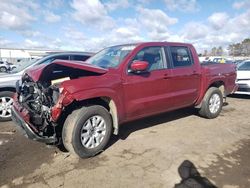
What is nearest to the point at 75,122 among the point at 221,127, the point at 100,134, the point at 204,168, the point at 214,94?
the point at 100,134

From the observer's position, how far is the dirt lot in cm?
338

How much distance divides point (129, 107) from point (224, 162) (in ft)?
5.91

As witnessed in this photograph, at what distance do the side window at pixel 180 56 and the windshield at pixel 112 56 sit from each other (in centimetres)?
106

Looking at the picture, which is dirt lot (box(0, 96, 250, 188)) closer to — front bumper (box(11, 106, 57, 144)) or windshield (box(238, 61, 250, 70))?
front bumper (box(11, 106, 57, 144))

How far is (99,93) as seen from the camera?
400 centimetres

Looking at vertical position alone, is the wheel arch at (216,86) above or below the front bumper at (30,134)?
above

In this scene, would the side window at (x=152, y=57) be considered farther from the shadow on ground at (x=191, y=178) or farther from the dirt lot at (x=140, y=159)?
the shadow on ground at (x=191, y=178)

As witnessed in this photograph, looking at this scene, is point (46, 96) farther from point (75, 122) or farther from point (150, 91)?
Result: point (150, 91)

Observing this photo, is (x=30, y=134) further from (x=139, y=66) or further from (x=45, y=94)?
(x=139, y=66)

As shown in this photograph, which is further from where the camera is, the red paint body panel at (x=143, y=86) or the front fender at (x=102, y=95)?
the red paint body panel at (x=143, y=86)

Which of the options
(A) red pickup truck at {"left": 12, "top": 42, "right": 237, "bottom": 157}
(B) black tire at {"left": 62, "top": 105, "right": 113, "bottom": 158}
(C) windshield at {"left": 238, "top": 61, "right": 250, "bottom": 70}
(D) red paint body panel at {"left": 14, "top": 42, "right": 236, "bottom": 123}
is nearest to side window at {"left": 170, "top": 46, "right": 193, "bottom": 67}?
(A) red pickup truck at {"left": 12, "top": 42, "right": 237, "bottom": 157}

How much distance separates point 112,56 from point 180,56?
5.34 ft

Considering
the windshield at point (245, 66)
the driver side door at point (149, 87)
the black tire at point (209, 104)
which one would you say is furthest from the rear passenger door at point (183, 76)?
the windshield at point (245, 66)

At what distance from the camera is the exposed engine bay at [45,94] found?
396 cm
